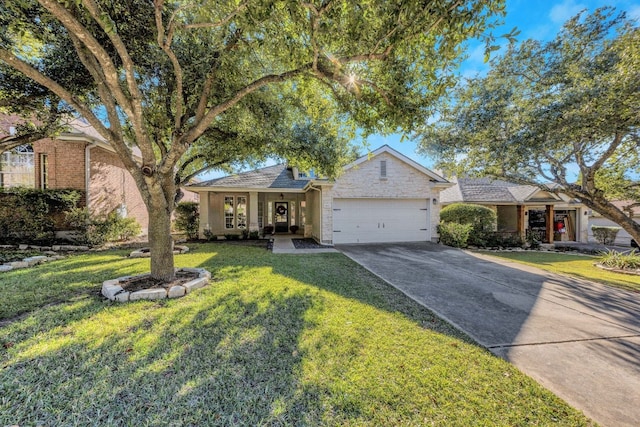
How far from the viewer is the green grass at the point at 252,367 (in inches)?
89.2

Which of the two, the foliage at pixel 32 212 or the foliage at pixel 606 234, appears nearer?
the foliage at pixel 32 212

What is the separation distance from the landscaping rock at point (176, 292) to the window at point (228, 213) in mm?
10496

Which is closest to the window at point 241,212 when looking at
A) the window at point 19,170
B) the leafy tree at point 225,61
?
the leafy tree at point 225,61

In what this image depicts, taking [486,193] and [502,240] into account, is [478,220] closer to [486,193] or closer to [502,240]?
[502,240]

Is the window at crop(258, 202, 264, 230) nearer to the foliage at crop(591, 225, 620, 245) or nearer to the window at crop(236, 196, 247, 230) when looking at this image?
the window at crop(236, 196, 247, 230)

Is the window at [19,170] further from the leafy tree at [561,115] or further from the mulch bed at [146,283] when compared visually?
the leafy tree at [561,115]

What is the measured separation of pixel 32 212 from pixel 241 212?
8.89 m

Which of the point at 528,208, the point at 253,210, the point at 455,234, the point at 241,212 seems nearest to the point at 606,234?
the point at 528,208

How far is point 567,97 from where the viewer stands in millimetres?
7297

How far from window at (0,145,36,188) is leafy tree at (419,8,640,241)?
680 inches

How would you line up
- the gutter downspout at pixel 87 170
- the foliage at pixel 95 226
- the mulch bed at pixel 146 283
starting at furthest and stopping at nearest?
1. the gutter downspout at pixel 87 170
2. the foliage at pixel 95 226
3. the mulch bed at pixel 146 283

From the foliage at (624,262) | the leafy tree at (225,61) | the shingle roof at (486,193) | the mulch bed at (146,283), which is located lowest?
the foliage at (624,262)

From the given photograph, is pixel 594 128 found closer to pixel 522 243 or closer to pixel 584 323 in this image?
pixel 584 323

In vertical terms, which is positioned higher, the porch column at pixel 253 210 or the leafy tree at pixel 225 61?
the leafy tree at pixel 225 61
